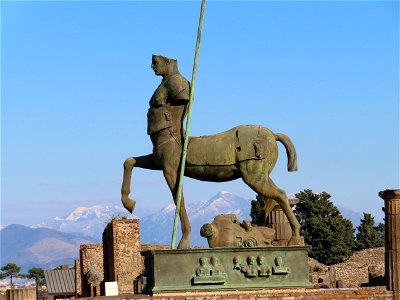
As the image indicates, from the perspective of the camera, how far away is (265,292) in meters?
17.4

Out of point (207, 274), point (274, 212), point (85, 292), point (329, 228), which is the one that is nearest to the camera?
point (207, 274)

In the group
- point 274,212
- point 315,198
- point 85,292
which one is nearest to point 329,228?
point 315,198

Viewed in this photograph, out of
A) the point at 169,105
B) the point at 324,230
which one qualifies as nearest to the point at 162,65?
the point at 169,105

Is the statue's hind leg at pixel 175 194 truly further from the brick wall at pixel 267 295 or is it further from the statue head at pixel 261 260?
the statue head at pixel 261 260

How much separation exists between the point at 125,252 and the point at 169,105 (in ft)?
81.1

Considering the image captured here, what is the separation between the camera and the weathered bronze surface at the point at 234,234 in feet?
58.4

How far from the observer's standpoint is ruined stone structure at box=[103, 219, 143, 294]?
4203 cm

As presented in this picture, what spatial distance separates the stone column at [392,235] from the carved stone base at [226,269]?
2.96 metres

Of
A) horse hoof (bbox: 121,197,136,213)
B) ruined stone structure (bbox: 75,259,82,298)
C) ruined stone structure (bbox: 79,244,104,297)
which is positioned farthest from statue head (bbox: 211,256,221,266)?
ruined stone structure (bbox: 75,259,82,298)

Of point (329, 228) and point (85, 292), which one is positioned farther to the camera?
point (329, 228)

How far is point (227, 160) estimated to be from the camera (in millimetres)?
17828

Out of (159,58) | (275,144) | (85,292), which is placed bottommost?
(85,292)

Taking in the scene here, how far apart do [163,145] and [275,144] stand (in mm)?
1783

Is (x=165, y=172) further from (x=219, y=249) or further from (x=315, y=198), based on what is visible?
(x=315, y=198)
